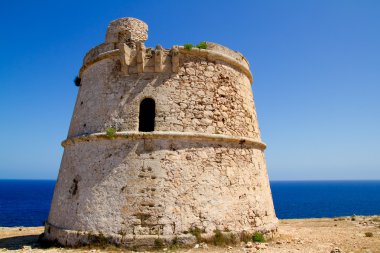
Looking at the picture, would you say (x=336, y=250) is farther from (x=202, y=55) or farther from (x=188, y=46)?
(x=188, y=46)

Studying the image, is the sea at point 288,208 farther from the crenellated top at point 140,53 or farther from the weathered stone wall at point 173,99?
the crenellated top at point 140,53

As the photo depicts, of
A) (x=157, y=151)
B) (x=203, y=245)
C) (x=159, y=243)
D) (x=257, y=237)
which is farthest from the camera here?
(x=257, y=237)

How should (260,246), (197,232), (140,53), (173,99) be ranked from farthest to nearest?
(140,53) < (173,99) < (260,246) < (197,232)

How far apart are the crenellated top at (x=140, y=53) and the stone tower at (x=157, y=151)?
0.03 meters

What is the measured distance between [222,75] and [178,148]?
286cm

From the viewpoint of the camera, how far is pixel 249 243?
8078 mm

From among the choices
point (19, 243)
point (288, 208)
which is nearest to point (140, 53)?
point (19, 243)

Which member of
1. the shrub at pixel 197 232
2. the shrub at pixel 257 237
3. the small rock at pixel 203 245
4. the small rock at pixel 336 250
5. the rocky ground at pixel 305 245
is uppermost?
the shrub at pixel 197 232

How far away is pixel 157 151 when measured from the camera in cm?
830

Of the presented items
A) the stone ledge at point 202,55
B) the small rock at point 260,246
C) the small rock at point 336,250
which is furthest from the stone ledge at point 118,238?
the stone ledge at point 202,55

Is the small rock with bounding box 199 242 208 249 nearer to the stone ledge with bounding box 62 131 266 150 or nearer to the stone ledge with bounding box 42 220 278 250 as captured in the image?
the stone ledge with bounding box 42 220 278 250

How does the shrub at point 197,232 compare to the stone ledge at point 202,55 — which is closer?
the shrub at point 197,232

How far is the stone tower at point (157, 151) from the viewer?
26.1 ft

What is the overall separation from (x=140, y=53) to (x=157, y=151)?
9.62ft
